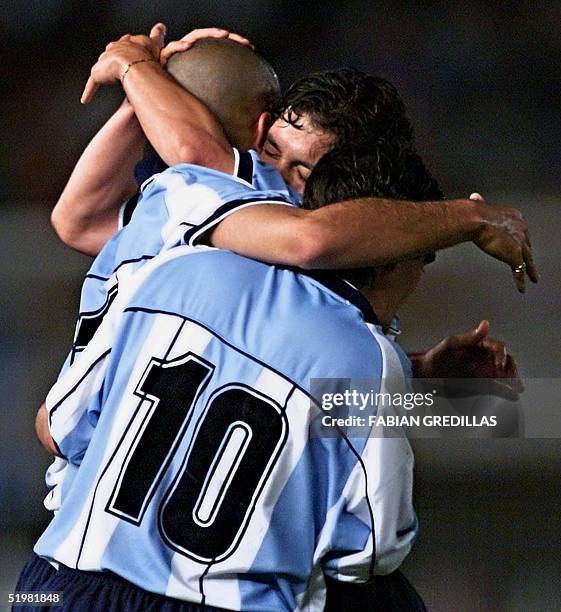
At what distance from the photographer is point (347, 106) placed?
2.00 metres

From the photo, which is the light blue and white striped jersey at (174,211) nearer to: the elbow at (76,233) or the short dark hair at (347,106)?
the short dark hair at (347,106)

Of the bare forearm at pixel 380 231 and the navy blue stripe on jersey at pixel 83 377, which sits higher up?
the bare forearm at pixel 380 231

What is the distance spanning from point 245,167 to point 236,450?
19.7 inches

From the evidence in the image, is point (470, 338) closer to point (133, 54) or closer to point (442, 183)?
point (133, 54)

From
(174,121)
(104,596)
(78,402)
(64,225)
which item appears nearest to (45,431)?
(78,402)

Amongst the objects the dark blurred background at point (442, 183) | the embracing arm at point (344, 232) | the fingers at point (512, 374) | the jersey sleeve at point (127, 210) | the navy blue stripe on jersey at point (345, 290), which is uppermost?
the embracing arm at point (344, 232)

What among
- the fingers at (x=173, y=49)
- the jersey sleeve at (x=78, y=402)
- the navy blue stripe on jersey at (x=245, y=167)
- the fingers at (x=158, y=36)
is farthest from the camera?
the fingers at (x=158, y=36)

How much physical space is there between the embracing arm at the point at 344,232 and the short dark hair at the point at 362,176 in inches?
1.3

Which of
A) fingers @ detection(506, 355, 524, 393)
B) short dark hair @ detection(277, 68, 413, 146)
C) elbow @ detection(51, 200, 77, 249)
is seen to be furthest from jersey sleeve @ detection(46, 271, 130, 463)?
fingers @ detection(506, 355, 524, 393)

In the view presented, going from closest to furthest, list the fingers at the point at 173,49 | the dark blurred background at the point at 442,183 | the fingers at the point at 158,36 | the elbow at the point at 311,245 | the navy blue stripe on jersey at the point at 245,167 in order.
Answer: the elbow at the point at 311,245 → the navy blue stripe on jersey at the point at 245,167 → the fingers at the point at 173,49 → the fingers at the point at 158,36 → the dark blurred background at the point at 442,183

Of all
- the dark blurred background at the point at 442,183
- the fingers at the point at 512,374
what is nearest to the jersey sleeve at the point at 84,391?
the fingers at the point at 512,374

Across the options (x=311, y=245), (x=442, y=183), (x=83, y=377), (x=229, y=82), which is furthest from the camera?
(x=442, y=183)

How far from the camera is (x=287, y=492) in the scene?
1550 millimetres

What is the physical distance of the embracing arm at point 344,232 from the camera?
1550 millimetres
